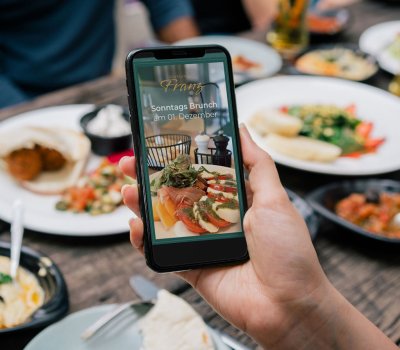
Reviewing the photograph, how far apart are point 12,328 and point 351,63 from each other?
1636 millimetres

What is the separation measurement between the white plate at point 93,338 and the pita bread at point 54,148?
48 centimetres

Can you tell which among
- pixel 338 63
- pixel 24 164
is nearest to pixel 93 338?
pixel 24 164

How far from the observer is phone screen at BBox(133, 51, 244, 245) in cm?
84

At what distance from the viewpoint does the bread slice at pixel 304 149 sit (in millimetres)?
1420

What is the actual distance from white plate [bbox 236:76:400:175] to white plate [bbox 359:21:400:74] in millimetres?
267

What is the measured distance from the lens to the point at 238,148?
2.87ft

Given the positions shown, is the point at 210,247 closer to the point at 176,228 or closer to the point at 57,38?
the point at 176,228

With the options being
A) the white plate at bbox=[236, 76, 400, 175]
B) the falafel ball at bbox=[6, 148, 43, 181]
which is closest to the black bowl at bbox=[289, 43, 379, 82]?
the white plate at bbox=[236, 76, 400, 175]

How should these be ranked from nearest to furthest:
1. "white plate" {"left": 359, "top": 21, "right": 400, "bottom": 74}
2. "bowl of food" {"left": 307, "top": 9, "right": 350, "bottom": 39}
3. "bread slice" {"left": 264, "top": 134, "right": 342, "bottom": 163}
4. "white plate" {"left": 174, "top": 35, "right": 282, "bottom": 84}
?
"bread slice" {"left": 264, "top": 134, "right": 342, "bottom": 163}
"white plate" {"left": 174, "top": 35, "right": 282, "bottom": 84}
"white plate" {"left": 359, "top": 21, "right": 400, "bottom": 74}
"bowl of food" {"left": 307, "top": 9, "right": 350, "bottom": 39}

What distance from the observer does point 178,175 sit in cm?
85

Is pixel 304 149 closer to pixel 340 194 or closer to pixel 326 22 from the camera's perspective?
pixel 340 194

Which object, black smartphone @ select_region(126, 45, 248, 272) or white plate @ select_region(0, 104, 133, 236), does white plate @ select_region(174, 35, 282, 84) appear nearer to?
white plate @ select_region(0, 104, 133, 236)

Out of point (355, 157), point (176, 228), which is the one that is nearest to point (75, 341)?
point (176, 228)

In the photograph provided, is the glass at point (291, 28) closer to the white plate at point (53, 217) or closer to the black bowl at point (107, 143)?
the black bowl at point (107, 143)
